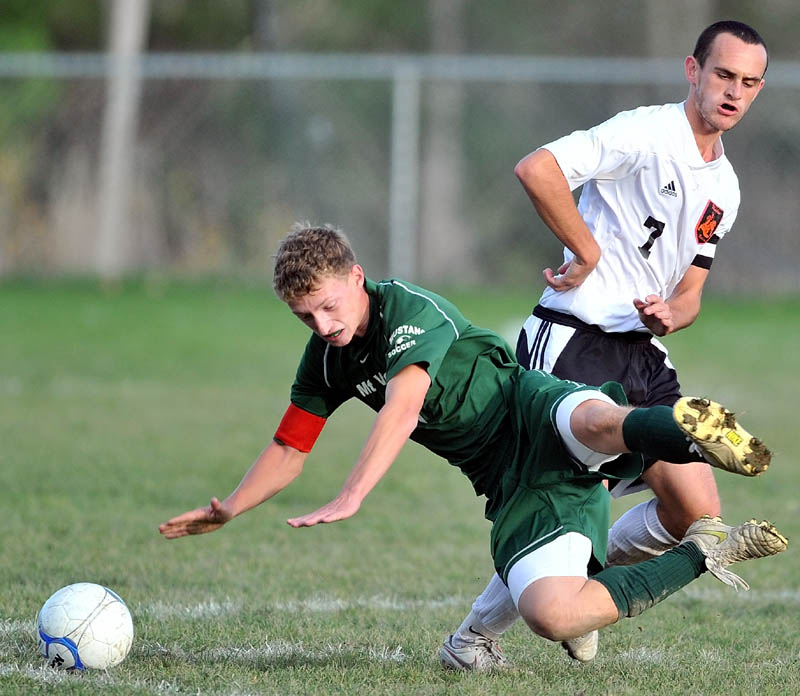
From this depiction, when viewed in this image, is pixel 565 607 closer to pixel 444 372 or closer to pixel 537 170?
pixel 444 372

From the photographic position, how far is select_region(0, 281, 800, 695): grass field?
13.4 feet

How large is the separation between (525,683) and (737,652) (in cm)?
84

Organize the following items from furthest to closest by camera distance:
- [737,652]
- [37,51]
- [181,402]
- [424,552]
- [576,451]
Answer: [37,51], [181,402], [424,552], [737,652], [576,451]

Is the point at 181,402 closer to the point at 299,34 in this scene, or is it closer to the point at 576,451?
the point at 576,451

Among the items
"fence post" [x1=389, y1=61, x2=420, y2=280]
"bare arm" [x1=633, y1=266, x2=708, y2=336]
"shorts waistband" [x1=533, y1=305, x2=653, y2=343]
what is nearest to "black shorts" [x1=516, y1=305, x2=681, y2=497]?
"shorts waistband" [x1=533, y1=305, x2=653, y2=343]

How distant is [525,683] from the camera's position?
402cm

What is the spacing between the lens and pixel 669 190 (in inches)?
181

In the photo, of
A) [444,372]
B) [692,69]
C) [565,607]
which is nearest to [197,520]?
[444,372]

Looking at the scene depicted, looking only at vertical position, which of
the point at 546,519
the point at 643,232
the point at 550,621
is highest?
the point at 643,232

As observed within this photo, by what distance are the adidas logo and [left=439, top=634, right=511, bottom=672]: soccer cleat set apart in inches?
64.5

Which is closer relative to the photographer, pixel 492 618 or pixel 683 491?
pixel 492 618

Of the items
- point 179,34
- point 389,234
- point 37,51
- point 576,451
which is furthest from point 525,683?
point 179,34

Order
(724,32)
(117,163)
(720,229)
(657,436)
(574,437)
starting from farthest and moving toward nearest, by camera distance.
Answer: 1. (117,163)
2. (720,229)
3. (724,32)
4. (574,437)
5. (657,436)

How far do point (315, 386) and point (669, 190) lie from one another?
140 centimetres
